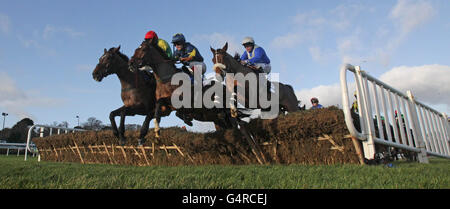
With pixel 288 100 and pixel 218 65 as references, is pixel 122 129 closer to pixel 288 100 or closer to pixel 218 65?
pixel 218 65

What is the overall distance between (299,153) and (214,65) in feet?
8.83

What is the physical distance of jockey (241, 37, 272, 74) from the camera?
7.29 metres

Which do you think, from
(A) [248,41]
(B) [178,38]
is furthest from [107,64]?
(A) [248,41]

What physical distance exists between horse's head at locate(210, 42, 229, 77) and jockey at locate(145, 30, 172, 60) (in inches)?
51.4

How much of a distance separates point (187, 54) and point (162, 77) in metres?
1.09

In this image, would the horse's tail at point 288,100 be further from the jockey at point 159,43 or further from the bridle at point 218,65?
the jockey at point 159,43

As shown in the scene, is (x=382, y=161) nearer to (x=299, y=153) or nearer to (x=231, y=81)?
(x=299, y=153)

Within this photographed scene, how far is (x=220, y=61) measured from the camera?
21.3 feet

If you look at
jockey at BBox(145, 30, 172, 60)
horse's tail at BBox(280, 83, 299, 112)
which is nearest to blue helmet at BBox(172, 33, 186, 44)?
jockey at BBox(145, 30, 172, 60)

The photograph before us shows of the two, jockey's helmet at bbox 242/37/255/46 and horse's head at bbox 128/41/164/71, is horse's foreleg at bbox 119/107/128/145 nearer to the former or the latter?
horse's head at bbox 128/41/164/71

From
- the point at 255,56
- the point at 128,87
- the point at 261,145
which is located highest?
the point at 255,56

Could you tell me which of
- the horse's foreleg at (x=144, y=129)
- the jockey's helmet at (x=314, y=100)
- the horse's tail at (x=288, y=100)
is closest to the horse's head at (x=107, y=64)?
the horse's foreleg at (x=144, y=129)

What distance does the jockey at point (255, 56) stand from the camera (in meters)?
7.29

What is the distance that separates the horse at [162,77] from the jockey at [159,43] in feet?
0.49
